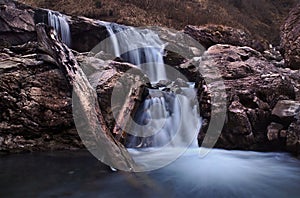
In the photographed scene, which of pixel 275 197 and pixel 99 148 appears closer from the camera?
pixel 275 197

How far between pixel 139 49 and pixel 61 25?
10.8ft

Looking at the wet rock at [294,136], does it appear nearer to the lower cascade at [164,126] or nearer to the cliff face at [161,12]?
the lower cascade at [164,126]

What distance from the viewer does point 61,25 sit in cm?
1139

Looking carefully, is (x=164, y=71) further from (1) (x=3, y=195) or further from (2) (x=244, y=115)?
(1) (x=3, y=195)

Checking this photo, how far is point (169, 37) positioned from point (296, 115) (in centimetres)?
978

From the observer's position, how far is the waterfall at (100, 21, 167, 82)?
11445 mm

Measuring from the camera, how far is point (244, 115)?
17.9 ft

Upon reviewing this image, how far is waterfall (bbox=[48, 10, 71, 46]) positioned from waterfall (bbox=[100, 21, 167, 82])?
173 cm

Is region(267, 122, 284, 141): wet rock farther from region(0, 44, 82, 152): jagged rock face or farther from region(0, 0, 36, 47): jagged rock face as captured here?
region(0, 0, 36, 47): jagged rock face

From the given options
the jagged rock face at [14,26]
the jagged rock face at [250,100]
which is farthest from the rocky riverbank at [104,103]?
the jagged rock face at [14,26]

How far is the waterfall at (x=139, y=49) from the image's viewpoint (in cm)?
1145

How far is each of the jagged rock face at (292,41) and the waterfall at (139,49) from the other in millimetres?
4345

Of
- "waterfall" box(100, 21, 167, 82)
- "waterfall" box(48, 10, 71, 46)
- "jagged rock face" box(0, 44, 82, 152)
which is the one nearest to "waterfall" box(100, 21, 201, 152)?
"jagged rock face" box(0, 44, 82, 152)

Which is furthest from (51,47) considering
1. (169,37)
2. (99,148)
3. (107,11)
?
(107,11)
